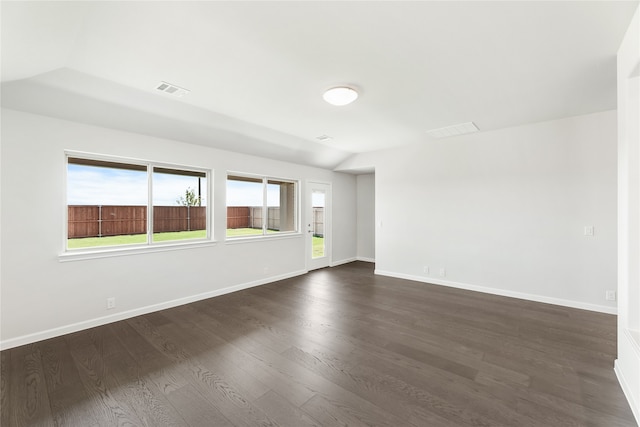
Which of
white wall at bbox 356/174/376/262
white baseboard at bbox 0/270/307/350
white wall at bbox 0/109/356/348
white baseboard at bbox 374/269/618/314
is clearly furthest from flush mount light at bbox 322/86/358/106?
white wall at bbox 356/174/376/262

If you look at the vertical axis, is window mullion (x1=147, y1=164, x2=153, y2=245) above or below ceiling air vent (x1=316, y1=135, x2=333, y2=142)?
below

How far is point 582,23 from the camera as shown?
1826 mm

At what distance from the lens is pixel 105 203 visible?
133 inches

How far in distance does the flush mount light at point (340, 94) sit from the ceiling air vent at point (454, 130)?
2072 mm

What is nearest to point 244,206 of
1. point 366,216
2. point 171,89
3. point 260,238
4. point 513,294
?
point 260,238

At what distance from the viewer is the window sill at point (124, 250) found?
3.01m

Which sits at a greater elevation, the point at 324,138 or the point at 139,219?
the point at 324,138

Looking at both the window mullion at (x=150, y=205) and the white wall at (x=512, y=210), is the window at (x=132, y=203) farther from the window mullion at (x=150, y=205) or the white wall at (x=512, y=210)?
the white wall at (x=512, y=210)

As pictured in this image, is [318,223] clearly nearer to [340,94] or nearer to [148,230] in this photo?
[148,230]

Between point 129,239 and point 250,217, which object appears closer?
point 129,239

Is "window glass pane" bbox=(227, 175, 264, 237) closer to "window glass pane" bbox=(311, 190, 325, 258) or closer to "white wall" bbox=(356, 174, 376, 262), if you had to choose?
"window glass pane" bbox=(311, 190, 325, 258)

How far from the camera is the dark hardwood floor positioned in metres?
1.79

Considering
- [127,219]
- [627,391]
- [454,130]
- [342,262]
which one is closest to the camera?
[627,391]

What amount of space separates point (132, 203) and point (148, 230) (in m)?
0.42
